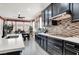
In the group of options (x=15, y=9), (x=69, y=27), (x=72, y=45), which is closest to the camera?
(x=72, y=45)

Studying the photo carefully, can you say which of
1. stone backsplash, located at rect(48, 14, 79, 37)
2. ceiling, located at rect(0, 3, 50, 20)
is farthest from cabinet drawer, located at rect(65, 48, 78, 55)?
ceiling, located at rect(0, 3, 50, 20)

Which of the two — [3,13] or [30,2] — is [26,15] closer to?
[30,2]

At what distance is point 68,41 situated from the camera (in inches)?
86.2

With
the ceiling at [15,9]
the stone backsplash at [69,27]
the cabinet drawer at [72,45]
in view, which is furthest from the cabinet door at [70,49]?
the ceiling at [15,9]

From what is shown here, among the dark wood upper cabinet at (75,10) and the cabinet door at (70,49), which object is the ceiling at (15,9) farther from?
the cabinet door at (70,49)

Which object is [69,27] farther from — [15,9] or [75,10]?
[15,9]

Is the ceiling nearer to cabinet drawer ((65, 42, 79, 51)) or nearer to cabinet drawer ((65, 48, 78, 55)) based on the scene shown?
cabinet drawer ((65, 42, 79, 51))

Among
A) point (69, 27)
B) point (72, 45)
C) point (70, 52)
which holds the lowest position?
point (70, 52)

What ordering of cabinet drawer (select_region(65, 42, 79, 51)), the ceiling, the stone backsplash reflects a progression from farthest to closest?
the stone backsplash < the ceiling < cabinet drawer (select_region(65, 42, 79, 51))

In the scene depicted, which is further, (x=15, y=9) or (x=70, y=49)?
(x=15, y=9)

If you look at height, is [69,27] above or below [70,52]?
above

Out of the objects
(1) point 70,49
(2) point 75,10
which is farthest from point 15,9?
(1) point 70,49

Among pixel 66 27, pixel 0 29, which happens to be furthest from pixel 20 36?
pixel 66 27

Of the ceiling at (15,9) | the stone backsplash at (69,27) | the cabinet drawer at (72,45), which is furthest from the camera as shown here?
the stone backsplash at (69,27)
